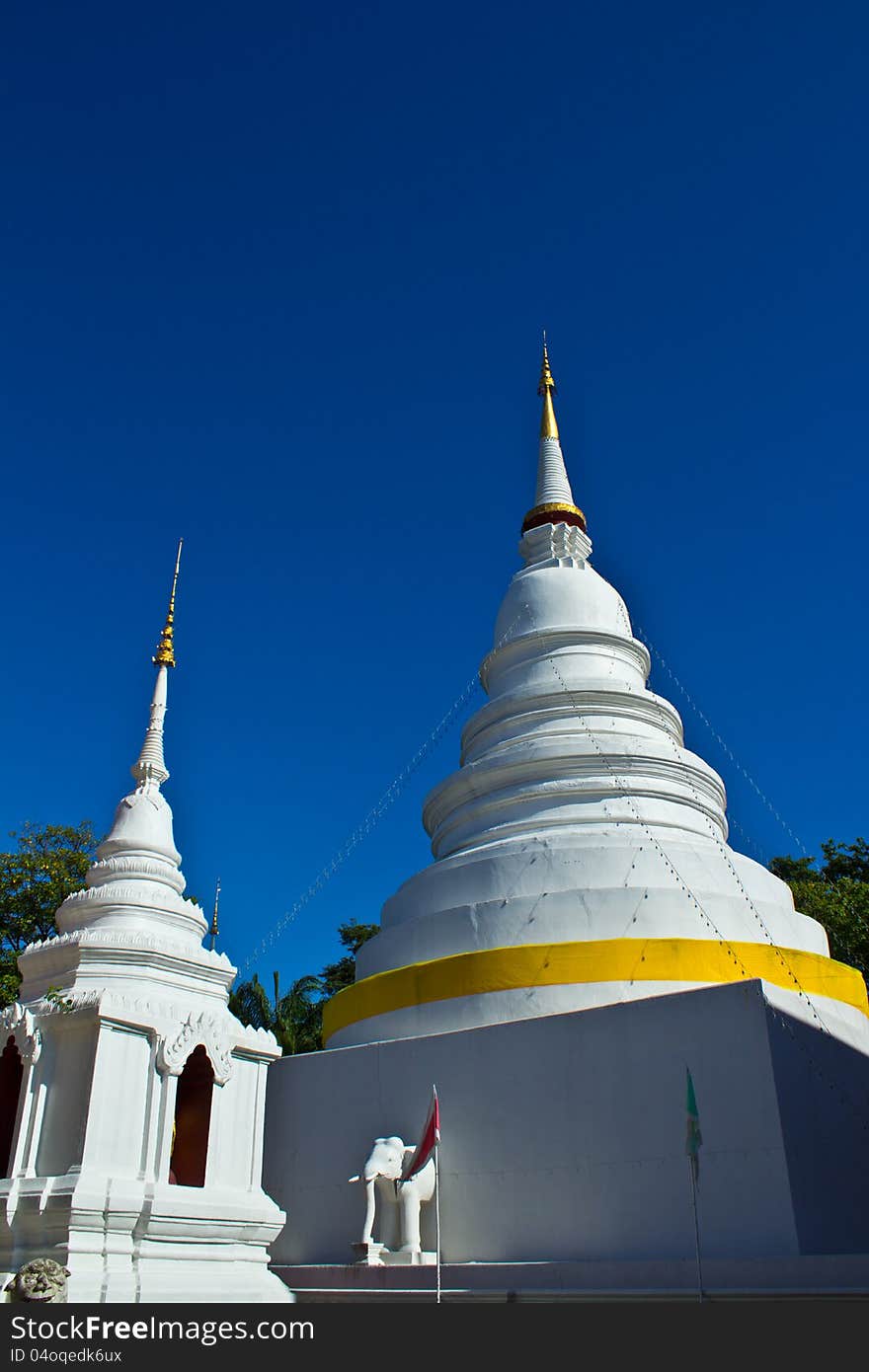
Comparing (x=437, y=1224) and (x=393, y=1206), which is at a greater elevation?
(x=393, y=1206)

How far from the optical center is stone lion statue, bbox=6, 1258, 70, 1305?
789cm

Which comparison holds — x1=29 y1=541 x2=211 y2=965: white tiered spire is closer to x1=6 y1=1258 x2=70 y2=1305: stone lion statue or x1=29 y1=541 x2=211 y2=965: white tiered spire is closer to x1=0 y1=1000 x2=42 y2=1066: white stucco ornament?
x1=0 y1=1000 x2=42 y2=1066: white stucco ornament

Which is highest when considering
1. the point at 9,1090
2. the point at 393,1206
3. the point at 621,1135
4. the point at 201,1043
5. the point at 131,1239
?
the point at 201,1043

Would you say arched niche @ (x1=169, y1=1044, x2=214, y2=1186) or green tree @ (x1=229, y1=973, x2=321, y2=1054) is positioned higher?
green tree @ (x1=229, y1=973, x2=321, y2=1054)

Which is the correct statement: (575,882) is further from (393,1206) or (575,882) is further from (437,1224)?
(437,1224)

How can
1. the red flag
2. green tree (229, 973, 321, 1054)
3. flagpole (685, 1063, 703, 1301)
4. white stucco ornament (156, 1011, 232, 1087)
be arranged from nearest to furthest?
flagpole (685, 1063, 703, 1301)
white stucco ornament (156, 1011, 232, 1087)
the red flag
green tree (229, 973, 321, 1054)

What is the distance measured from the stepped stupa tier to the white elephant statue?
1.80m

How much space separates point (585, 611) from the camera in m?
19.0

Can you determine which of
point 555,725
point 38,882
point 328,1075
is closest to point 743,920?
point 555,725

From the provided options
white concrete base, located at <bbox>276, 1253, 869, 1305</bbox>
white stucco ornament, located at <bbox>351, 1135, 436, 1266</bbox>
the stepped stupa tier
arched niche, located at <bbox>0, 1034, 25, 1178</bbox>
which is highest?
the stepped stupa tier

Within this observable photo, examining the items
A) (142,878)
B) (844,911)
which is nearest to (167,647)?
(142,878)

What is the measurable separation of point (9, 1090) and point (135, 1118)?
1.95 metres

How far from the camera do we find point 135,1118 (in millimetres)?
10930

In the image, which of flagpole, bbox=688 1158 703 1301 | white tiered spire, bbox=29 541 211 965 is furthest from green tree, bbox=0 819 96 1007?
flagpole, bbox=688 1158 703 1301
